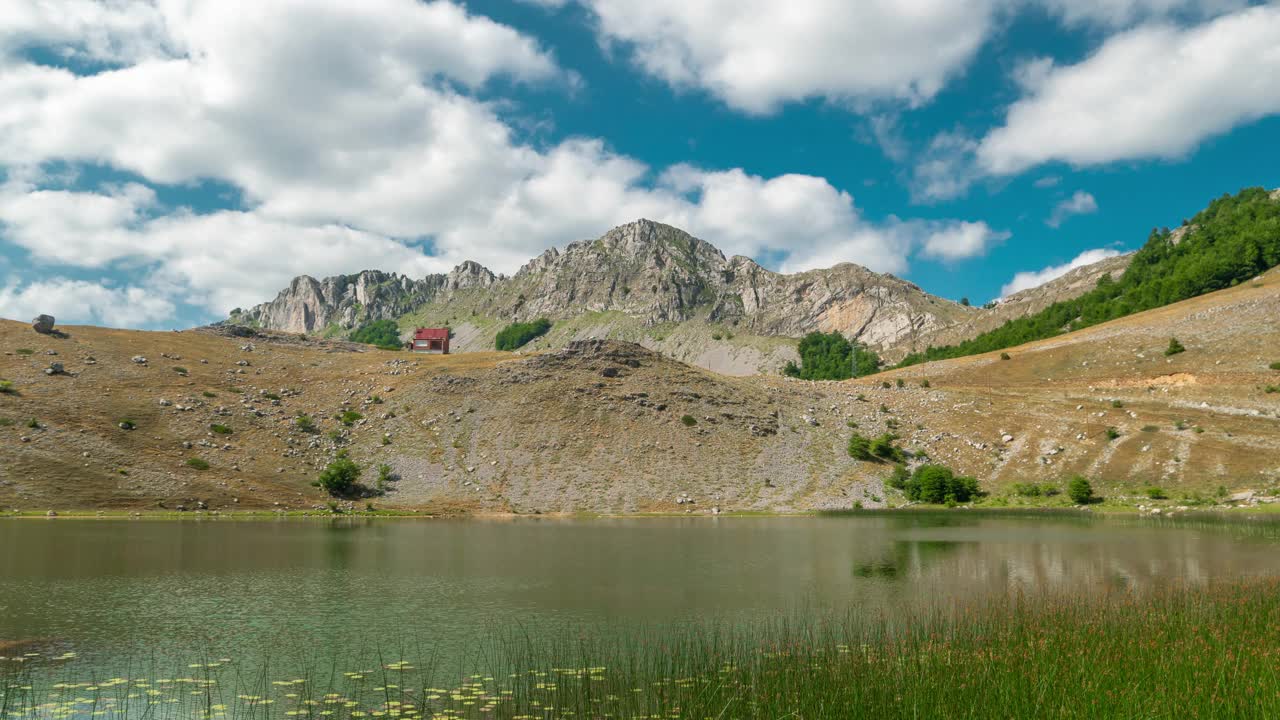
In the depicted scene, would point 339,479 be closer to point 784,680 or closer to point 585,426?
point 585,426

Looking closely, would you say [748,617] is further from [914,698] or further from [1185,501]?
[1185,501]

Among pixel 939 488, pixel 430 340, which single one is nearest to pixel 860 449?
pixel 939 488

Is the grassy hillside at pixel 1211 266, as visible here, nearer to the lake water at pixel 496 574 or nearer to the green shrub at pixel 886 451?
the green shrub at pixel 886 451

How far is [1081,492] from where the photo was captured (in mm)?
78438

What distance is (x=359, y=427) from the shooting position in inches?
3770

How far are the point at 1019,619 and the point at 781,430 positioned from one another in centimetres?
7913

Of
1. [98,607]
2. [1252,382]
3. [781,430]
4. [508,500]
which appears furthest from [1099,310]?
[98,607]

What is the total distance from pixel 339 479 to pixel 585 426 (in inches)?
1199

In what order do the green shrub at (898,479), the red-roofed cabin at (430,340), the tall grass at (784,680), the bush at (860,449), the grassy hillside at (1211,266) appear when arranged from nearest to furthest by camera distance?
the tall grass at (784,680) < the green shrub at (898,479) < the bush at (860,449) < the grassy hillside at (1211,266) < the red-roofed cabin at (430,340)

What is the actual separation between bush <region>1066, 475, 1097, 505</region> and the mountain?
6.31ft

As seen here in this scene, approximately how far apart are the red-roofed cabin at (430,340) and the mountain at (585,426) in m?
64.8

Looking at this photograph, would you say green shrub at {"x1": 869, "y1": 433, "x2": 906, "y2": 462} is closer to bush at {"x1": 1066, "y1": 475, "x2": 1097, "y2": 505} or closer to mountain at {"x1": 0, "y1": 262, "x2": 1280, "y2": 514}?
mountain at {"x1": 0, "y1": 262, "x2": 1280, "y2": 514}

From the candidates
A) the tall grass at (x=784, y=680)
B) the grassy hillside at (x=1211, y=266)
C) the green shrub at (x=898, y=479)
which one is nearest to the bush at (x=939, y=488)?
the green shrub at (x=898, y=479)

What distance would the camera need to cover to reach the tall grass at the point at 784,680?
13.4 metres
